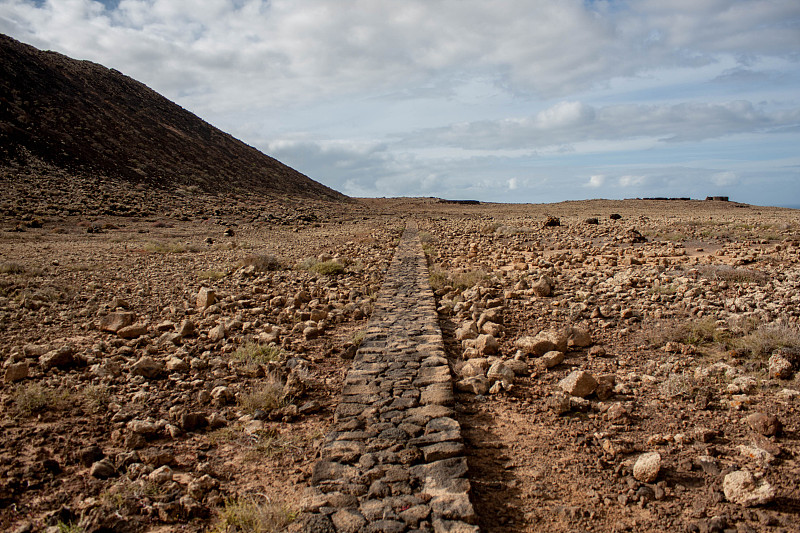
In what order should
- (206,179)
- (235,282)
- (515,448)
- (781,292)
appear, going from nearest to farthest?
(515,448) < (781,292) < (235,282) < (206,179)

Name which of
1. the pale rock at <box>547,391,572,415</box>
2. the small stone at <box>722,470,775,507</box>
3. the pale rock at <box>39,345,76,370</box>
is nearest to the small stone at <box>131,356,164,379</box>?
the pale rock at <box>39,345,76,370</box>

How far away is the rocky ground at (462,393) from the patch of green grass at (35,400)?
0.08ft

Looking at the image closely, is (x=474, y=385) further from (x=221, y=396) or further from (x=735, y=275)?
(x=735, y=275)

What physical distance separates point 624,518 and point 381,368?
9.88 ft

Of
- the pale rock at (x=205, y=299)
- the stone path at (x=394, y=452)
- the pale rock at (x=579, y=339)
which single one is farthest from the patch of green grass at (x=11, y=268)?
the pale rock at (x=579, y=339)

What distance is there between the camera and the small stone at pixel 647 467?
3352 mm

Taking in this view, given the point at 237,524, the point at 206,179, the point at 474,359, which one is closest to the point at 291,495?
the point at 237,524

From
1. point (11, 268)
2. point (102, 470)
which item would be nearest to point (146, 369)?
point (102, 470)

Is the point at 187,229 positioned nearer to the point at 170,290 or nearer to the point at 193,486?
the point at 170,290

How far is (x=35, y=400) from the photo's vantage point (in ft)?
14.5

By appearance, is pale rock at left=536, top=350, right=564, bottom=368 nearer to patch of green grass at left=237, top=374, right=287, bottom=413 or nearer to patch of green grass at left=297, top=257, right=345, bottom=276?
patch of green grass at left=237, top=374, right=287, bottom=413

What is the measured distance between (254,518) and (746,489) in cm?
310

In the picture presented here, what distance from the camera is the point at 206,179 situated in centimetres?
3888

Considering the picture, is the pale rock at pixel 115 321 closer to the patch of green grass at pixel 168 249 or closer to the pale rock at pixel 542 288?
the pale rock at pixel 542 288
